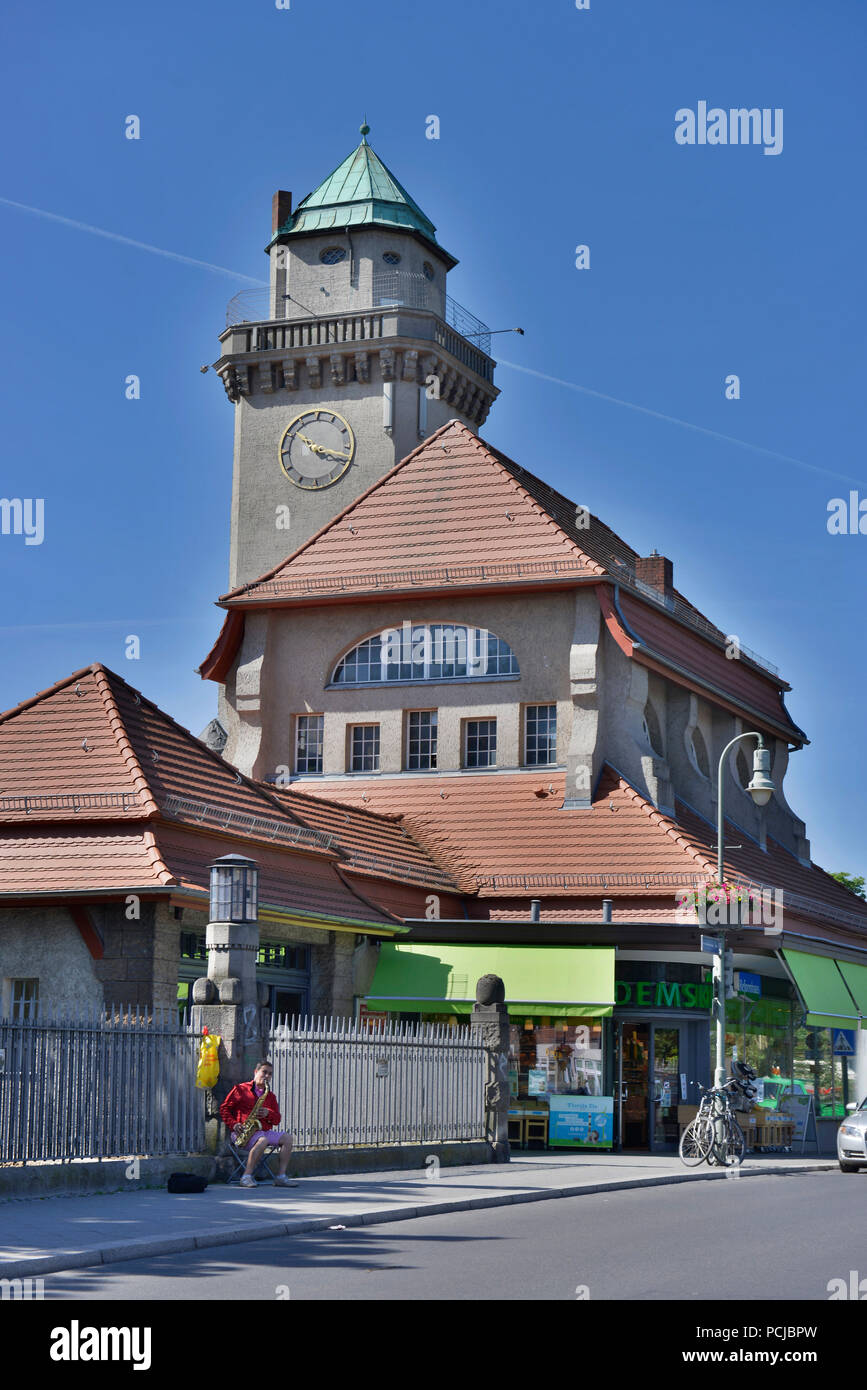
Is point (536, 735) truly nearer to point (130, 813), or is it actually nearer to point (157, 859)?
point (130, 813)

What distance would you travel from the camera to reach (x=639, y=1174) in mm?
25109

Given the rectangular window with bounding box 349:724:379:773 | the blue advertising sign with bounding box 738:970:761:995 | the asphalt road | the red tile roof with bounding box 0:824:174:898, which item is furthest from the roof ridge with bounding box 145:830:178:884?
the rectangular window with bounding box 349:724:379:773

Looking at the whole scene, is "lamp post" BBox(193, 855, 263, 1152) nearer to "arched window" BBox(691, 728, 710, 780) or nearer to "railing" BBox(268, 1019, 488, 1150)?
"railing" BBox(268, 1019, 488, 1150)

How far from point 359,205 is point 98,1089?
1483 inches


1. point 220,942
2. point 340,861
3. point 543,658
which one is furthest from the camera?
point 543,658

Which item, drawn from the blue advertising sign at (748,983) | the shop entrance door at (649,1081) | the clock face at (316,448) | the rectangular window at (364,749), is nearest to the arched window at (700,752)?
the blue advertising sign at (748,983)

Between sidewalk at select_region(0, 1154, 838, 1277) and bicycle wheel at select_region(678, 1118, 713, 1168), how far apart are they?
116cm

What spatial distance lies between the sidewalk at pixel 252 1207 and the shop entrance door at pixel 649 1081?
22.3 feet

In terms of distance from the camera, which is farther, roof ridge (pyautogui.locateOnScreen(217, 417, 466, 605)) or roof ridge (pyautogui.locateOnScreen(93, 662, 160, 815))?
roof ridge (pyautogui.locateOnScreen(217, 417, 466, 605))

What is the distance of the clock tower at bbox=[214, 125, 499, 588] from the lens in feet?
163
